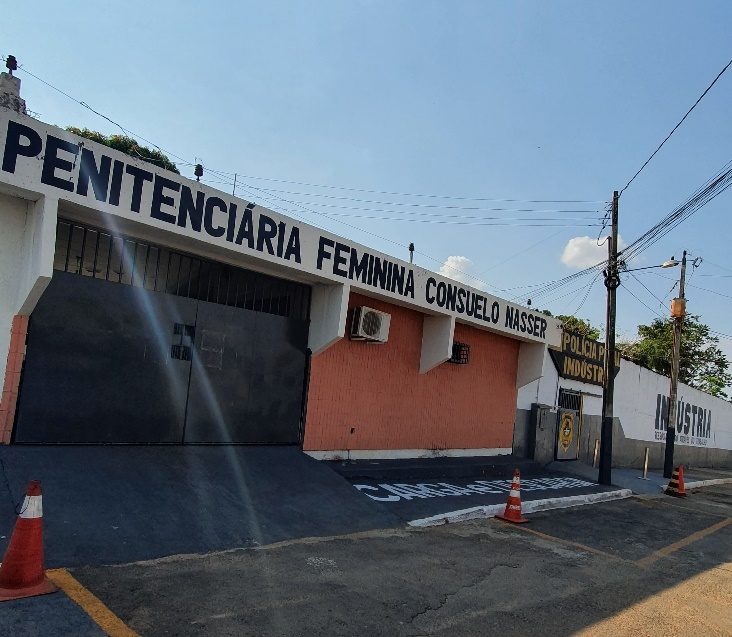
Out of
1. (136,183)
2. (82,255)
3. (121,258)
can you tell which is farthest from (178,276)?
(136,183)

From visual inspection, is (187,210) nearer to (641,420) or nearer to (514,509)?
(514,509)

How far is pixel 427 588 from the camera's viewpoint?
5.52 metres

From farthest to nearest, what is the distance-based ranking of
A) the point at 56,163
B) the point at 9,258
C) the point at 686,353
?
the point at 686,353
the point at 9,258
the point at 56,163

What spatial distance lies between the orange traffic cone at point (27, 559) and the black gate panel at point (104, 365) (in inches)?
129

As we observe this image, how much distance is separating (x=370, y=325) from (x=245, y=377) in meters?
2.79

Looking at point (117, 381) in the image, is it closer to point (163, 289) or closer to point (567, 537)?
point (163, 289)

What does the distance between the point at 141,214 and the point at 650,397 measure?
2456 cm

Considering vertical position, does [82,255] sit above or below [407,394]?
above

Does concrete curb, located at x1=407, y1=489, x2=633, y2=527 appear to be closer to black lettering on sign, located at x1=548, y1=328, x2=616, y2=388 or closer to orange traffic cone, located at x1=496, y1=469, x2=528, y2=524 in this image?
orange traffic cone, located at x1=496, y1=469, x2=528, y2=524

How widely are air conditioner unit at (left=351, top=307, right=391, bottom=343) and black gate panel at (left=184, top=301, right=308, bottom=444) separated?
1024 mm

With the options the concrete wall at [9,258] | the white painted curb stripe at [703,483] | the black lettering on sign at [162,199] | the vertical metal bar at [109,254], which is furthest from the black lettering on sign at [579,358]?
the concrete wall at [9,258]

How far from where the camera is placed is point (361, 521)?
8.02m

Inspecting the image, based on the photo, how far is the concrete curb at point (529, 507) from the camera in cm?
862

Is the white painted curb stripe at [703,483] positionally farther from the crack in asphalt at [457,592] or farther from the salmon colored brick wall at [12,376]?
the salmon colored brick wall at [12,376]
